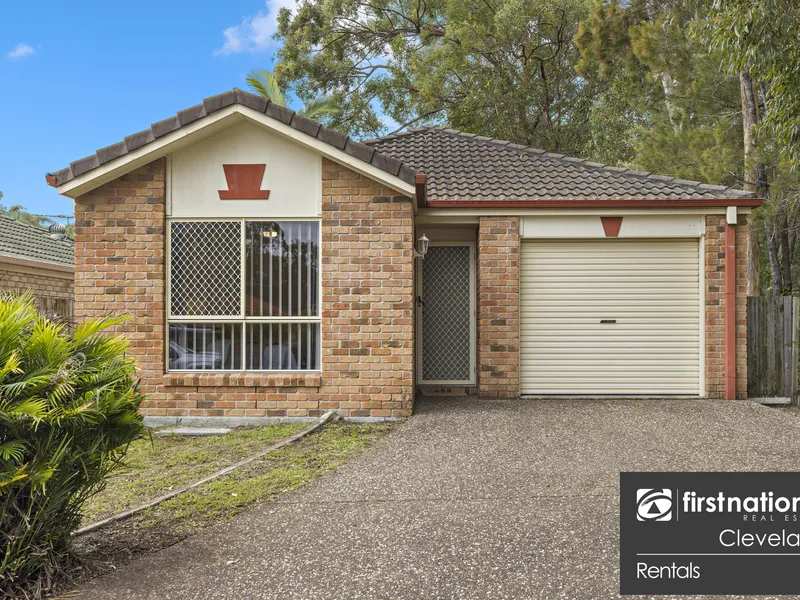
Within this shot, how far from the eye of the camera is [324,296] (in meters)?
7.75

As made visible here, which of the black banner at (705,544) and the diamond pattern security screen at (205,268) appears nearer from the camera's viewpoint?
the black banner at (705,544)

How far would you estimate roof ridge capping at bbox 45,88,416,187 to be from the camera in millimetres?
7262

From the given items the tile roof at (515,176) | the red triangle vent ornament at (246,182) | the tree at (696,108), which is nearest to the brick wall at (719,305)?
the tile roof at (515,176)

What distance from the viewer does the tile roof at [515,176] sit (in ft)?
29.6

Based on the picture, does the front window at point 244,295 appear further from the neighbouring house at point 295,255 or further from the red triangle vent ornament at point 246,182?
the red triangle vent ornament at point 246,182

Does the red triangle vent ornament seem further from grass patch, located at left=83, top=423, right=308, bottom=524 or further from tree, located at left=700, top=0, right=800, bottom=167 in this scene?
tree, located at left=700, top=0, right=800, bottom=167

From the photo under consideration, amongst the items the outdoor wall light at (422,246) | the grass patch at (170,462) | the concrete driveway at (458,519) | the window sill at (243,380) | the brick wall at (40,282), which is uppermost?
the outdoor wall light at (422,246)

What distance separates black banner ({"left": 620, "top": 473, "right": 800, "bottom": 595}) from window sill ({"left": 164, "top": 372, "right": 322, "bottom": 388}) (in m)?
4.95

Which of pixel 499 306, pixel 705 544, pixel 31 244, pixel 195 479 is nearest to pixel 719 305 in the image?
pixel 499 306

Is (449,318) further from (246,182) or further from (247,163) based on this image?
(247,163)

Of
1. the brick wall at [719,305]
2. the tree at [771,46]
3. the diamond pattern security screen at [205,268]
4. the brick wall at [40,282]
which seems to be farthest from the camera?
the brick wall at [40,282]

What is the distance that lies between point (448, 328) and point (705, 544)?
21.5ft

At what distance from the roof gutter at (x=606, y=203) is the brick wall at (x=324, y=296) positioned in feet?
4.55

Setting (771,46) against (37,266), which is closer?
(771,46)
